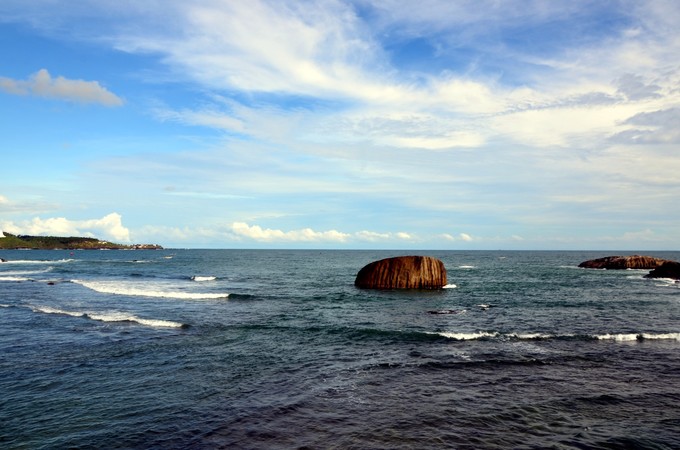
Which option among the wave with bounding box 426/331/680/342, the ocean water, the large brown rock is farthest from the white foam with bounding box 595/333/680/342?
the large brown rock

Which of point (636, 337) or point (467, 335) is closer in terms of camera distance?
point (636, 337)

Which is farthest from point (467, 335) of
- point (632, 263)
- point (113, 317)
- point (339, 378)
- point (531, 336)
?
point (632, 263)

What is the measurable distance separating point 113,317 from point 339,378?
22584 millimetres

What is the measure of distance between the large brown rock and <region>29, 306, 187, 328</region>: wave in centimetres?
2737

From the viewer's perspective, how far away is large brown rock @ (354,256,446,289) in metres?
52.3

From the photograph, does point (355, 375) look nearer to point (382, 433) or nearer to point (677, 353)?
point (382, 433)

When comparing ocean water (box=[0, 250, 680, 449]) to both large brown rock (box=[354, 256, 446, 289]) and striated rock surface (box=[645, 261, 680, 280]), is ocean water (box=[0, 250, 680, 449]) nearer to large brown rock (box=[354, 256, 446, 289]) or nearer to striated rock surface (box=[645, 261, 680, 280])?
large brown rock (box=[354, 256, 446, 289])

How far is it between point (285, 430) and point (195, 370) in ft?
27.1

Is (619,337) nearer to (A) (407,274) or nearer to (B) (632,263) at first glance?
(A) (407,274)

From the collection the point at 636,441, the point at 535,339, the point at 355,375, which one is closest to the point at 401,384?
the point at 355,375

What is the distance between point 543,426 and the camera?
14.0 metres

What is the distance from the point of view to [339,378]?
18.8 meters

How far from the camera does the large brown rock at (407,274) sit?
5231 cm

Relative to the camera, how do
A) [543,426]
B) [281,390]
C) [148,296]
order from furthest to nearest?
1. [148,296]
2. [281,390]
3. [543,426]
